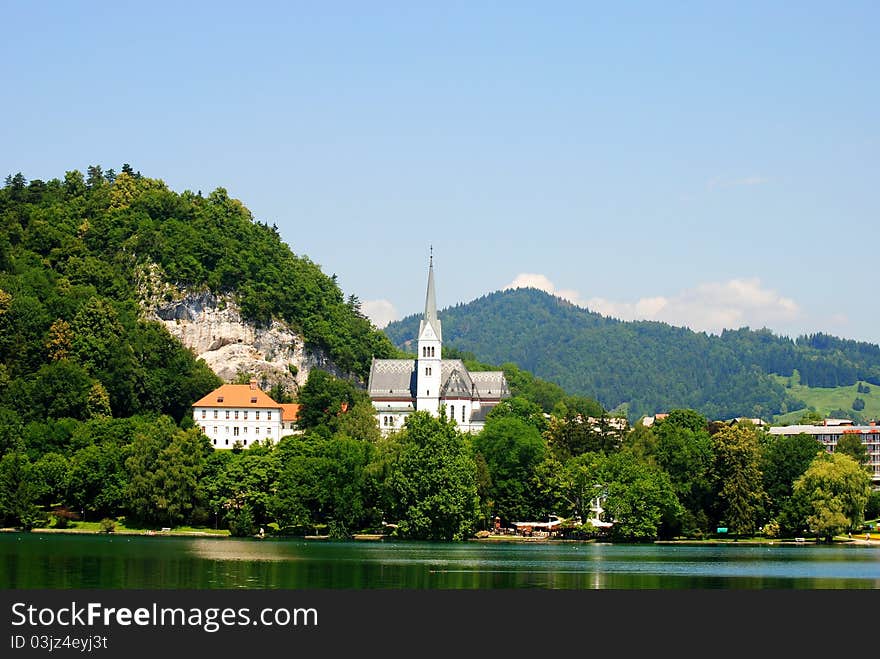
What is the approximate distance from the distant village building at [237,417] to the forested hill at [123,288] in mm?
5741

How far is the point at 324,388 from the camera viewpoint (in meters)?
138

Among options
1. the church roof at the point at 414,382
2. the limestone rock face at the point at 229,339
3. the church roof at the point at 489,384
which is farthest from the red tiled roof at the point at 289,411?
the church roof at the point at 489,384

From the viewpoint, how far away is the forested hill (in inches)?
5354

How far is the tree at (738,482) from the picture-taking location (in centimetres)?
10425

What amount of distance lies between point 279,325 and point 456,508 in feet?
234

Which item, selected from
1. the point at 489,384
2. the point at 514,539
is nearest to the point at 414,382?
the point at 489,384

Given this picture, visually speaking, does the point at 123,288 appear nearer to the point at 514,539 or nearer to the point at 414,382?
the point at 414,382

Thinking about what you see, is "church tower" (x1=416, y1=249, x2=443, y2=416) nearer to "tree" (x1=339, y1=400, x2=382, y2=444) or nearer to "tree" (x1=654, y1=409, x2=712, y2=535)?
"tree" (x1=339, y1=400, x2=382, y2=444)

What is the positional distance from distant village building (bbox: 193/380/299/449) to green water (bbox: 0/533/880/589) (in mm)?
39559

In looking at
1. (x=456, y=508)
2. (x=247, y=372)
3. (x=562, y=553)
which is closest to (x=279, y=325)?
(x=247, y=372)

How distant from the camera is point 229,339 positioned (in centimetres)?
16025

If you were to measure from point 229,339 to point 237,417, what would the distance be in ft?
84.5

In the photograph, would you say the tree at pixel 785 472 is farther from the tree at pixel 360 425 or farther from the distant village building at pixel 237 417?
the distant village building at pixel 237 417

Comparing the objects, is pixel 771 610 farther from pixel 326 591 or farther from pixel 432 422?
pixel 432 422
